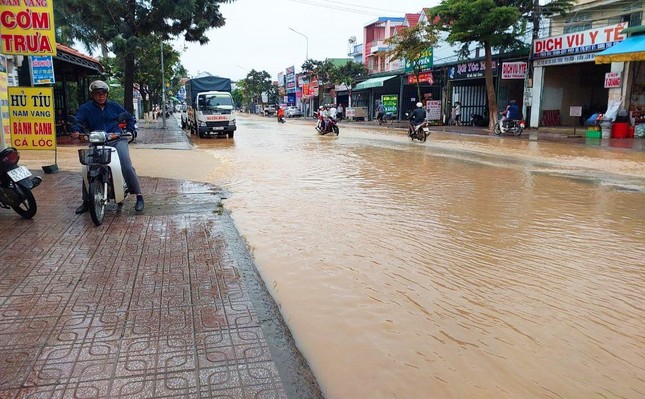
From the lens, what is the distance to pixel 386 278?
15.4 feet

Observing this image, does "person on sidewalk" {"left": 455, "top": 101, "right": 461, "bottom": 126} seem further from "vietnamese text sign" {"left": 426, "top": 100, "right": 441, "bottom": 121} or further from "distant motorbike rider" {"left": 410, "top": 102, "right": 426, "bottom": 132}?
"distant motorbike rider" {"left": 410, "top": 102, "right": 426, "bottom": 132}

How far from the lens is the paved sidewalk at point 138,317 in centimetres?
278

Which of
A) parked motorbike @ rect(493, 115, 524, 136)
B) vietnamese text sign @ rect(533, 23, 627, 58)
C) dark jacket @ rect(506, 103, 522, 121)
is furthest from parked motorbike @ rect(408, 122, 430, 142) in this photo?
vietnamese text sign @ rect(533, 23, 627, 58)

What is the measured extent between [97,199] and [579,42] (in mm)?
23304

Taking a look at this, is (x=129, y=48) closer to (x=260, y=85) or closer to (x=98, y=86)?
(x=98, y=86)

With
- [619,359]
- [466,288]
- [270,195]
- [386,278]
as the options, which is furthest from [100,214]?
[619,359]

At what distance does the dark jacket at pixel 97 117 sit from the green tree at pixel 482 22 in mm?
20231

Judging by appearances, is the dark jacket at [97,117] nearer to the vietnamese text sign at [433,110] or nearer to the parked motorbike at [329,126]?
the parked motorbike at [329,126]

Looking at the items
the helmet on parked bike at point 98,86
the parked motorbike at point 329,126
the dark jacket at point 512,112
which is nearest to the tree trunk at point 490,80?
the dark jacket at point 512,112

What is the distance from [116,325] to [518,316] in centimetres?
280

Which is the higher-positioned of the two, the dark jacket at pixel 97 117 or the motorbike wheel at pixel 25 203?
the dark jacket at pixel 97 117

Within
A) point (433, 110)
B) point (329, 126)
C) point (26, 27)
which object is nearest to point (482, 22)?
point (329, 126)

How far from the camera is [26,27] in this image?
889 cm

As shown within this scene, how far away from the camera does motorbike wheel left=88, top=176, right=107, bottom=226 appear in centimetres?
593
